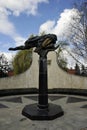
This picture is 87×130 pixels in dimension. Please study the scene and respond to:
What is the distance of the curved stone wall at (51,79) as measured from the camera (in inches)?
529

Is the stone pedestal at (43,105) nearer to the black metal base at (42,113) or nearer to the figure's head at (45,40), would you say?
the black metal base at (42,113)

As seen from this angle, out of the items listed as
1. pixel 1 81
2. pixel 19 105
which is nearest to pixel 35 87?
pixel 1 81

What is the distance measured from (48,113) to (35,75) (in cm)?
694

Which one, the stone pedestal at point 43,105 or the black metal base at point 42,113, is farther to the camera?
the stone pedestal at point 43,105

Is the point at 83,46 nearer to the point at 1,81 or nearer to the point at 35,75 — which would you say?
the point at 35,75

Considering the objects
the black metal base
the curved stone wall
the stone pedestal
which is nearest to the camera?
the black metal base

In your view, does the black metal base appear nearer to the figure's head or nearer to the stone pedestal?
the stone pedestal

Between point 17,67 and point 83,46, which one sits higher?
point 83,46

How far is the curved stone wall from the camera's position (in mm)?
13432

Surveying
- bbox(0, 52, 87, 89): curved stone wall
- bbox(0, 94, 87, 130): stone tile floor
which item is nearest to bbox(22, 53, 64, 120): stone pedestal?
bbox(0, 94, 87, 130): stone tile floor

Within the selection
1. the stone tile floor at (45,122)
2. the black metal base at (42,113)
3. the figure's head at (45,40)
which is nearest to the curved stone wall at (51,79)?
the stone tile floor at (45,122)

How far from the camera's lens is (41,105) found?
7.63 meters

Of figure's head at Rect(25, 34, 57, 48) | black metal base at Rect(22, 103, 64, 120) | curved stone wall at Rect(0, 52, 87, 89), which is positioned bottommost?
black metal base at Rect(22, 103, 64, 120)

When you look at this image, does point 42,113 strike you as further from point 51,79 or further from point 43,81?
point 51,79
